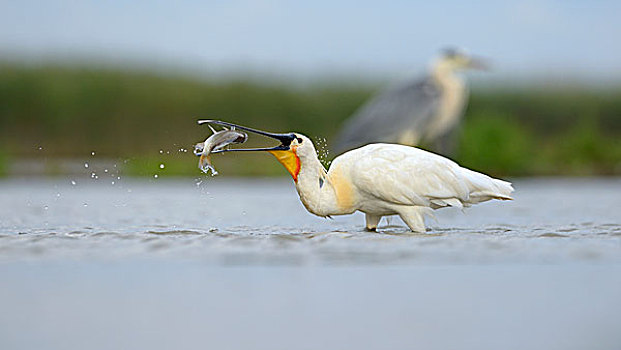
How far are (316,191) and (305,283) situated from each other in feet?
6.68

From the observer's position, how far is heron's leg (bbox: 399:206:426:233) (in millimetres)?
6527

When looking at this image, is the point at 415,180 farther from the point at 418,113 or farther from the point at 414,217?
the point at 418,113

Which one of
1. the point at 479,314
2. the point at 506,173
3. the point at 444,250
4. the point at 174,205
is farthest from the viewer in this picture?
the point at 506,173

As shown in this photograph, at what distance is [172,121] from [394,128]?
12069mm

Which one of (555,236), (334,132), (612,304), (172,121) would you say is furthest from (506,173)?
(612,304)

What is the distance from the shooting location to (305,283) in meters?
4.58

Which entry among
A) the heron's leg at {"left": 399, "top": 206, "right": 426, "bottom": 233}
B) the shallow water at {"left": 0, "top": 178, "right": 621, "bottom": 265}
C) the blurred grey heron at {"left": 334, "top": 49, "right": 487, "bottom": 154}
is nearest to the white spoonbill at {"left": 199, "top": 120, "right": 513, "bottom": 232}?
the heron's leg at {"left": 399, "top": 206, "right": 426, "bottom": 233}

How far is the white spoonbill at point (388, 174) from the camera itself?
21.2ft

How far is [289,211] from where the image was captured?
9.47m

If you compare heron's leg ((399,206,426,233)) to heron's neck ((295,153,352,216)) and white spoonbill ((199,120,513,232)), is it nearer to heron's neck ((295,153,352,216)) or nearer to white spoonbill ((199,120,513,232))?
white spoonbill ((199,120,513,232))

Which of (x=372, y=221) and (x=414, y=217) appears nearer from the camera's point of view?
(x=414, y=217)

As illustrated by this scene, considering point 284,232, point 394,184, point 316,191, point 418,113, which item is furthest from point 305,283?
point 418,113

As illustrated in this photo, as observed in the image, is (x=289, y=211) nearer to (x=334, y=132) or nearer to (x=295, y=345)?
(x=295, y=345)

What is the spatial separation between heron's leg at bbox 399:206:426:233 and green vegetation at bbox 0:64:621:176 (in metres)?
13.3
